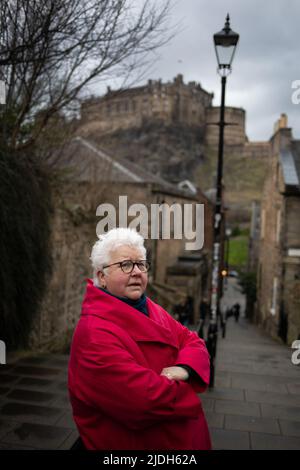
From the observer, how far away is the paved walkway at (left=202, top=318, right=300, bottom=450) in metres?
3.80

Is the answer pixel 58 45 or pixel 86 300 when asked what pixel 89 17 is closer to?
pixel 58 45

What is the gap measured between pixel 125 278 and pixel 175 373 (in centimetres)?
54

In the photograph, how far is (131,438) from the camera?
2.03m

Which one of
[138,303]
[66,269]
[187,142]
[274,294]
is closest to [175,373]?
[138,303]

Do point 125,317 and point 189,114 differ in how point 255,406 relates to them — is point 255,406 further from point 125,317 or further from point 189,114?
point 189,114

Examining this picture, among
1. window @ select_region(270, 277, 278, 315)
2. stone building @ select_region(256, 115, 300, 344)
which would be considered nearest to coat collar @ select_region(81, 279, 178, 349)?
stone building @ select_region(256, 115, 300, 344)

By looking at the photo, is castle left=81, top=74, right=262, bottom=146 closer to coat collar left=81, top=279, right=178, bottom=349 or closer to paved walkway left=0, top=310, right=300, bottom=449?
paved walkway left=0, top=310, right=300, bottom=449

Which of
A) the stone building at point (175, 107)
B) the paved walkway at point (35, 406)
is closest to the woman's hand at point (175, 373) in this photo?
the paved walkway at point (35, 406)

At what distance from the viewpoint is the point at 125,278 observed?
7.27 feet

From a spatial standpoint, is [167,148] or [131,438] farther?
[167,148]

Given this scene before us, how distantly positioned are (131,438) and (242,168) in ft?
283

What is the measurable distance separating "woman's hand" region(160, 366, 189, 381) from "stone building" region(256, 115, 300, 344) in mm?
10507

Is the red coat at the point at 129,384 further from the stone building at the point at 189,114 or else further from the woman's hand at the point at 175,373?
the stone building at the point at 189,114
